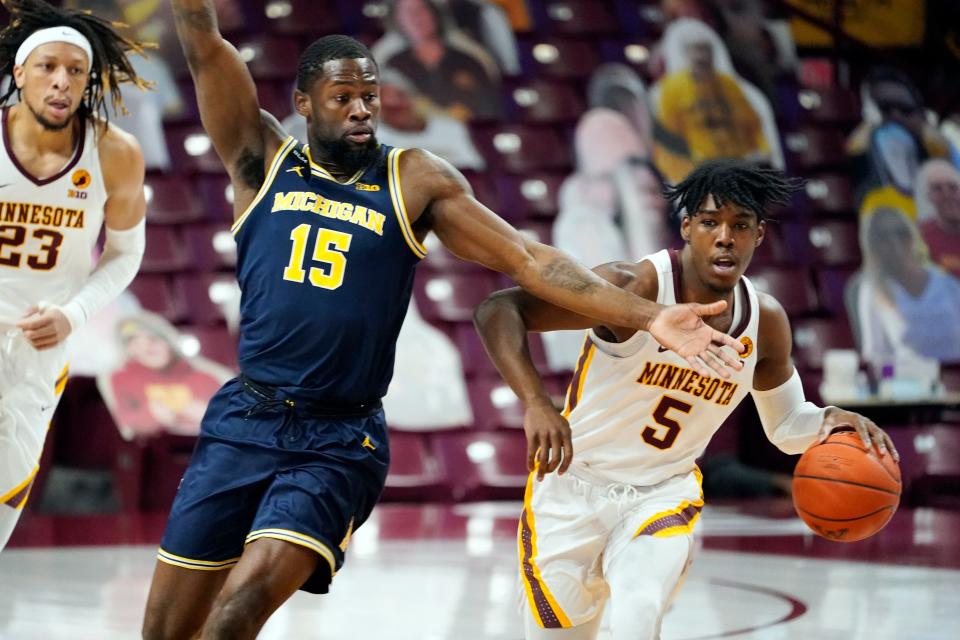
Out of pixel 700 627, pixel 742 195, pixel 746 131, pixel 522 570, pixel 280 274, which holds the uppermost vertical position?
pixel 746 131

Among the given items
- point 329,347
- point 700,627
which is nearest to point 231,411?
point 329,347

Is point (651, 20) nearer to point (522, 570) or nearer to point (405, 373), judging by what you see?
point (405, 373)

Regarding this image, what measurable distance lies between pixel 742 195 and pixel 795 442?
31.9 inches

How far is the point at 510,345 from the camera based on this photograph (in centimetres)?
367

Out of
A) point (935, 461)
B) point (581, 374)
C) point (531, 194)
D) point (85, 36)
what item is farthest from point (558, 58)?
point (581, 374)

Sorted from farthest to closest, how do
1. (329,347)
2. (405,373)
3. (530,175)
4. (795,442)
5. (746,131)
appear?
(746,131) → (530,175) → (405,373) → (795,442) → (329,347)

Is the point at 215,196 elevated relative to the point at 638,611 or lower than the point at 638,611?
elevated

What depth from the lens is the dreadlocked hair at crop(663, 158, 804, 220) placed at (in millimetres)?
3898

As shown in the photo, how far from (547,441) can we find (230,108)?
3.96 ft

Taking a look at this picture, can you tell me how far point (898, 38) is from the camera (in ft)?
40.7

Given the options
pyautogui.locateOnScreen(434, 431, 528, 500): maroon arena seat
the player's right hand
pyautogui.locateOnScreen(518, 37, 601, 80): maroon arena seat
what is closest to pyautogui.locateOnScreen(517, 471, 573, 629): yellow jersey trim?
the player's right hand

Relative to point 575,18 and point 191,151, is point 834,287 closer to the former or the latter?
point 575,18

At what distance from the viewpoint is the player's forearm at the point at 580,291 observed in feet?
11.5

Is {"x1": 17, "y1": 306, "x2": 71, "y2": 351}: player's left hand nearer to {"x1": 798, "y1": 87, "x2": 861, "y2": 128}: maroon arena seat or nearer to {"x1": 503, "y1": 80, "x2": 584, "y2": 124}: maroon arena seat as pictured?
{"x1": 503, "y1": 80, "x2": 584, "y2": 124}: maroon arena seat
